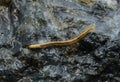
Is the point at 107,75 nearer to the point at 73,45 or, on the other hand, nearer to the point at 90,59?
the point at 90,59

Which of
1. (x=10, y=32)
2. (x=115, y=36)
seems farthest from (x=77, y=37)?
(x=10, y=32)

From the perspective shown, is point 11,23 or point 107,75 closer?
point 107,75

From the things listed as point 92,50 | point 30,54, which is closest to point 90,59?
point 92,50

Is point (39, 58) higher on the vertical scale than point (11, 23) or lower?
lower

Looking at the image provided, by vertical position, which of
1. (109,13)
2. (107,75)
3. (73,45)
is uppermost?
(109,13)

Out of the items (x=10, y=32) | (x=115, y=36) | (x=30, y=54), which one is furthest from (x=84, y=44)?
(x=10, y=32)

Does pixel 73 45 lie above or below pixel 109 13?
below

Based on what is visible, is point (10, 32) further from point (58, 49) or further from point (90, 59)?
point (90, 59)

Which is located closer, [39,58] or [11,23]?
[39,58]
